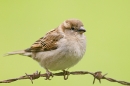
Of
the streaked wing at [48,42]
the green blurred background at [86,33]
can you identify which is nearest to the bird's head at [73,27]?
the streaked wing at [48,42]

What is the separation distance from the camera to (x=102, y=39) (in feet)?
26.1

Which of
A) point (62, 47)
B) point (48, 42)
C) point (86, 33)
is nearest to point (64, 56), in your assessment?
point (62, 47)

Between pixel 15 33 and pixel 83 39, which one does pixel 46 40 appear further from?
pixel 15 33

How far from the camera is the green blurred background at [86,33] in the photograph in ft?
22.5

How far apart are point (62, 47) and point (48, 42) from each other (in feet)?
0.77

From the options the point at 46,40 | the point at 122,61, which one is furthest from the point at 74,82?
the point at 46,40

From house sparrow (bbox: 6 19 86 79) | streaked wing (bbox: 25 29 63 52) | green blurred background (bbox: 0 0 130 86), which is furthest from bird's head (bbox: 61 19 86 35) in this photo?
green blurred background (bbox: 0 0 130 86)

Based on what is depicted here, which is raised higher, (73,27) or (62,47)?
(73,27)

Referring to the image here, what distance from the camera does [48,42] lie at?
5250mm

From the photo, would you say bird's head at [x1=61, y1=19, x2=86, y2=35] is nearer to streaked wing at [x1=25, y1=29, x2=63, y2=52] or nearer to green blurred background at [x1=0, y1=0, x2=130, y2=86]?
streaked wing at [x1=25, y1=29, x2=63, y2=52]

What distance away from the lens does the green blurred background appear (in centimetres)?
686

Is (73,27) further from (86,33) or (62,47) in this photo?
(86,33)

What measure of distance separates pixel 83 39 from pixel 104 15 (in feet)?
12.9

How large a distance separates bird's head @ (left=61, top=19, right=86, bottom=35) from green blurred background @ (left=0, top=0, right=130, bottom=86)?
1.41 metres
